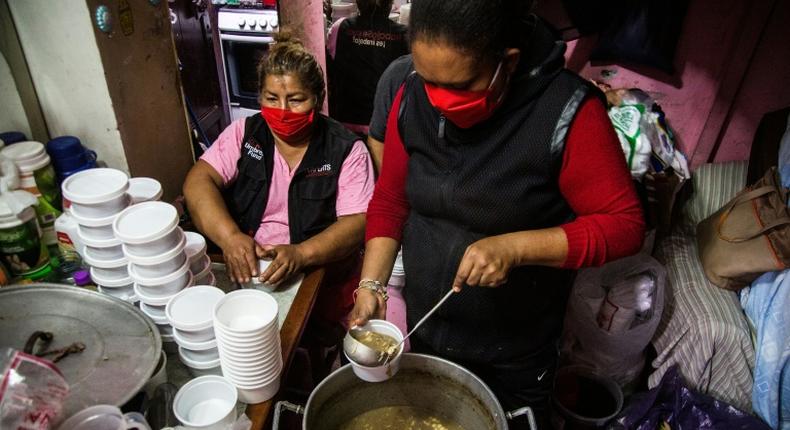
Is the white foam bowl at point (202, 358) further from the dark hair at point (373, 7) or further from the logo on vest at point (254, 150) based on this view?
the dark hair at point (373, 7)

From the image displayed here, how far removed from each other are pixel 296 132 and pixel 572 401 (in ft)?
6.15

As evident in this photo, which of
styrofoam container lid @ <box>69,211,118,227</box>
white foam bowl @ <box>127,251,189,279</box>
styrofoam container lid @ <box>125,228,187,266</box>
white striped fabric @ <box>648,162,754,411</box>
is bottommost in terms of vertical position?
white striped fabric @ <box>648,162,754,411</box>

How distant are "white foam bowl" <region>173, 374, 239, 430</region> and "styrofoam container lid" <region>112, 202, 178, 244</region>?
1.25ft

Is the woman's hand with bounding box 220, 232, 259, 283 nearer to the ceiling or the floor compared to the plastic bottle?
nearer to the floor

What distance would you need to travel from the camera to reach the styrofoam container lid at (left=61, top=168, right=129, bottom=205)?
4.23ft

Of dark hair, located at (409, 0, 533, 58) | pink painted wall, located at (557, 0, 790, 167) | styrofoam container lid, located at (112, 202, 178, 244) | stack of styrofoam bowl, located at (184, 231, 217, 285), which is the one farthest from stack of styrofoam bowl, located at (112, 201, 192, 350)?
pink painted wall, located at (557, 0, 790, 167)

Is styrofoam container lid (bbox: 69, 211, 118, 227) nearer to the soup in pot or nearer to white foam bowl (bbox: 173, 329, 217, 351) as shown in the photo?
white foam bowl (bbox: 173, 329, 217, 351)

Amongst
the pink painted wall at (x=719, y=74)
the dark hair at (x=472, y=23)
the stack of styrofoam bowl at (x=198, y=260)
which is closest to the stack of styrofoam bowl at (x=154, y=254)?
the stack of styrofoam bowl at (x=198, y=260)

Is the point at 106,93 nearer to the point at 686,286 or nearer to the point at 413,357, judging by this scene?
the point at 413,357

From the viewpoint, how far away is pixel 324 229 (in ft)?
6.89

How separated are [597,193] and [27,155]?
1.62 meters

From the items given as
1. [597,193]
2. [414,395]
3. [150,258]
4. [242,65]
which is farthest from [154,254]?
[242,65]

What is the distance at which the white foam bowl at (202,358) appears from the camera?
1304mm

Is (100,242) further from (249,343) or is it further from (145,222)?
(249,343)
